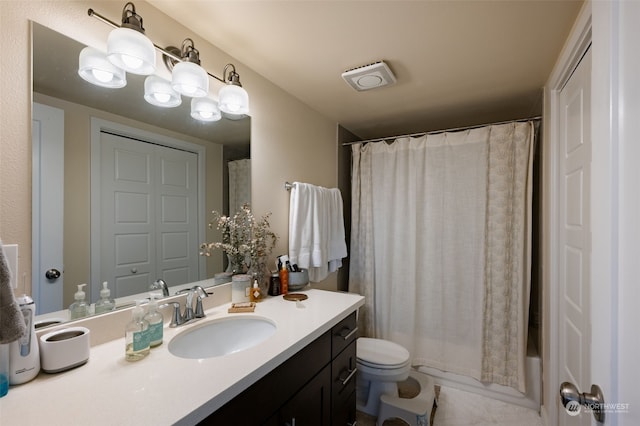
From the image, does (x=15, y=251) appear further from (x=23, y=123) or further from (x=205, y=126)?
(x=205, y=126)

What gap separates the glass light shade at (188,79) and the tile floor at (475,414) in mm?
2090

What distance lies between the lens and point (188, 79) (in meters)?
1.18

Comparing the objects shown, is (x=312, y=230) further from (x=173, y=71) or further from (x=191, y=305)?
(x=173, y=71)

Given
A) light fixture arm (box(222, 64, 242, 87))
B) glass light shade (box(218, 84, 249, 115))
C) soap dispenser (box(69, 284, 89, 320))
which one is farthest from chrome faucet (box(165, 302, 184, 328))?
light fixture arm (box(222, 64, 242, 87))

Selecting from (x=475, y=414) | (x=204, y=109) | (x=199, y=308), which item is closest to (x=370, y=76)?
(x=204, y=109)

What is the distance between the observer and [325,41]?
144 cm

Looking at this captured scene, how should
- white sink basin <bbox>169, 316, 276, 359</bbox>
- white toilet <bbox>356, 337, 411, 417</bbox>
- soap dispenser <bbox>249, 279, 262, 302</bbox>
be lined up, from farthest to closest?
white toilet <bbox>356, 337, 411, 417</bbox> < soap dispenser <bbox>249, 279, 262, 302</bbox> < white sink basin <bbox>169, 316, 276, 359</bbox>

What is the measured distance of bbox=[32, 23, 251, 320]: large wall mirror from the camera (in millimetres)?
920

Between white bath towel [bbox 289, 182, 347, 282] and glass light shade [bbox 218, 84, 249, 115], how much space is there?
66 centimetres

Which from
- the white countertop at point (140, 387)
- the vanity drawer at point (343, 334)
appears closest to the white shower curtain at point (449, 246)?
the vanity drawer at point (343, 334)

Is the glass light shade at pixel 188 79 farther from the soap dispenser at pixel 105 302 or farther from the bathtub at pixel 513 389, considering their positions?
the bathtub at pixel 513 389

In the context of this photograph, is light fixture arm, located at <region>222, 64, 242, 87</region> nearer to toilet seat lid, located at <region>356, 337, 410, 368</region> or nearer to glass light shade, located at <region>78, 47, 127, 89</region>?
glass light shade, located at <region>78, 47, 127, 89</region>

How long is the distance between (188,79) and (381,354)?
6.17 feet

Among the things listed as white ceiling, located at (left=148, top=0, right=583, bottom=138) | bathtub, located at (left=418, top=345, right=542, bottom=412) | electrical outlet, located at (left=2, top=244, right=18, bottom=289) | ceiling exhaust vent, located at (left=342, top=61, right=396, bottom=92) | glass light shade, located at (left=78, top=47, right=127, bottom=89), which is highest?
white ceiling, located at (left=148, top=0, right=583, bottom=138)
